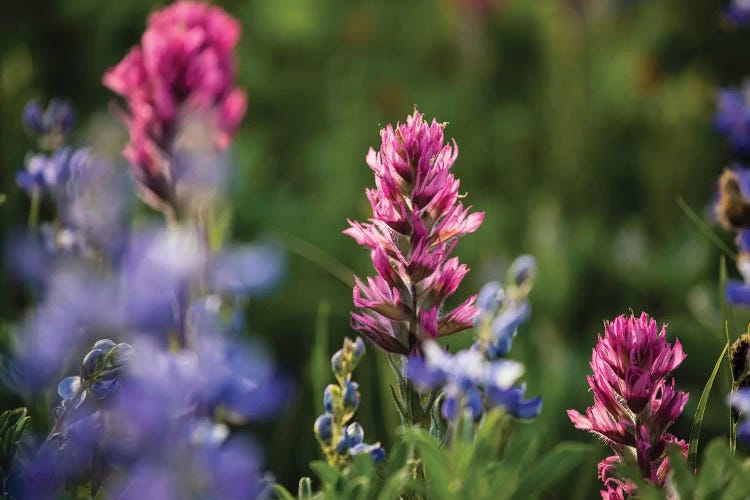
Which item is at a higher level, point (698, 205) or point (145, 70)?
point (145, 70)

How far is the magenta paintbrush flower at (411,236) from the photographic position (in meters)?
0.74

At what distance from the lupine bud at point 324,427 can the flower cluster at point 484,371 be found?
0.09m

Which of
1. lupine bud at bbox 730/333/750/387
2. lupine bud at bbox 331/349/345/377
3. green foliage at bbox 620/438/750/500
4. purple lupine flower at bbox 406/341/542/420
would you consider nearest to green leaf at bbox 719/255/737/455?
lupine bud at bbox 730/333/750/387

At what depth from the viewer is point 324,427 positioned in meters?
0.79

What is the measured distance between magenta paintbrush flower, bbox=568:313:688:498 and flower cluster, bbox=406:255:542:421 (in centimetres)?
9

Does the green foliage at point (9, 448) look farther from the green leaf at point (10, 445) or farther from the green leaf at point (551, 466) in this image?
the green leaf at point (551, 466)

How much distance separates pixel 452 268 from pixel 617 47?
2.76 metres

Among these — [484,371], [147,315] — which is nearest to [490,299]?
[484,371]

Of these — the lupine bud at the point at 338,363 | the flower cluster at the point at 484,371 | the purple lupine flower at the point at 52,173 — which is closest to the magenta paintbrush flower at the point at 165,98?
the purple lupine flower at the point at 52,173

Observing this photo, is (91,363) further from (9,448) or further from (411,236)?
(411,236)

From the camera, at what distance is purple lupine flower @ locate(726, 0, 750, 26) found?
1540 millimetres

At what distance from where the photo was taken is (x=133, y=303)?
1096 millimetres

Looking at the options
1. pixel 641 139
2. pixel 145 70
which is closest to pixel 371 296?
pixel 145 70

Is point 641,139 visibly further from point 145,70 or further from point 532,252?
point 145,70
